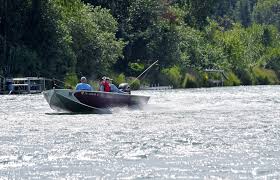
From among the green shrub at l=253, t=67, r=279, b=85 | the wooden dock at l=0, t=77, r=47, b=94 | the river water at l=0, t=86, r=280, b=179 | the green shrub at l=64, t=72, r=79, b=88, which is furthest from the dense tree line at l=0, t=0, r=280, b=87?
the river water at l=0, t=86, r=280, b=179

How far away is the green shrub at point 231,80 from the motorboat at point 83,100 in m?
56.8

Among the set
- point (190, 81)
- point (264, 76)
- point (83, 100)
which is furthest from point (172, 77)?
point (83, 100)

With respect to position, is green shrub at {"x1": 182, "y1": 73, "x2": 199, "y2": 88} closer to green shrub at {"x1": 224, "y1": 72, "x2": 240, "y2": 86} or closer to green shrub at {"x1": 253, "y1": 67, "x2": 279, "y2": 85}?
green shrub at {"x1": 224, "y1": 72, "x2": 240, "y2": 86}

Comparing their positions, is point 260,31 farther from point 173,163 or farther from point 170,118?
point 173,163

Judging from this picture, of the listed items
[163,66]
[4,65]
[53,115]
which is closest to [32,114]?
[53,115]

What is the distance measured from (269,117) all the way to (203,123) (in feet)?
14.5

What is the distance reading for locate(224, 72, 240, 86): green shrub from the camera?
93.8 meters

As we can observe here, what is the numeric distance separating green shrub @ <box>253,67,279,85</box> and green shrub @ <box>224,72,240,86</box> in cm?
352

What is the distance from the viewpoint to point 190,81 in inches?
3376

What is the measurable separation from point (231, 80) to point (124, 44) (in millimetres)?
21093

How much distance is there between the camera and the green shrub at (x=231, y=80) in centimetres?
9382

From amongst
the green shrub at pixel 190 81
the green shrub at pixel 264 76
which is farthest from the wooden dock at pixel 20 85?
the green shrub at pixel 264 76

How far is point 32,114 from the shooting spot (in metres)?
36.2

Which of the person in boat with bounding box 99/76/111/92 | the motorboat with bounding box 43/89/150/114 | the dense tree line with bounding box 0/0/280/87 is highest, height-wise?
the dense tree line with bounding box 0/0/280/87
